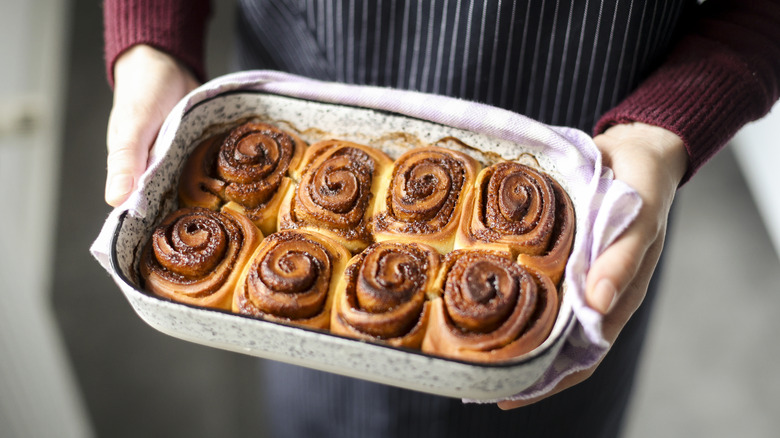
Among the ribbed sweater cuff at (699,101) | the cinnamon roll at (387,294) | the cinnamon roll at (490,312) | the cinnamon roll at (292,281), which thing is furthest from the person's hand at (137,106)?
the ribbed sweater cuff at (699,101)

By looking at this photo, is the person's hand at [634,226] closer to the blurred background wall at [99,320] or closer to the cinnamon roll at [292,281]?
the cinnamon roll at [292,281]

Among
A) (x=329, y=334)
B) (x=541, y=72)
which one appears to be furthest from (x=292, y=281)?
(x=541, y=72)

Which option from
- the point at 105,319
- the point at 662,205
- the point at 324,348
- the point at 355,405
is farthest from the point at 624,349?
the point at 105,319

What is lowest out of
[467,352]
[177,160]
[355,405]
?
[355,405]

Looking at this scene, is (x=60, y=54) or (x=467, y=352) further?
(x=60, y=54)

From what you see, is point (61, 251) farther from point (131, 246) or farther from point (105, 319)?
point (131, 246)
